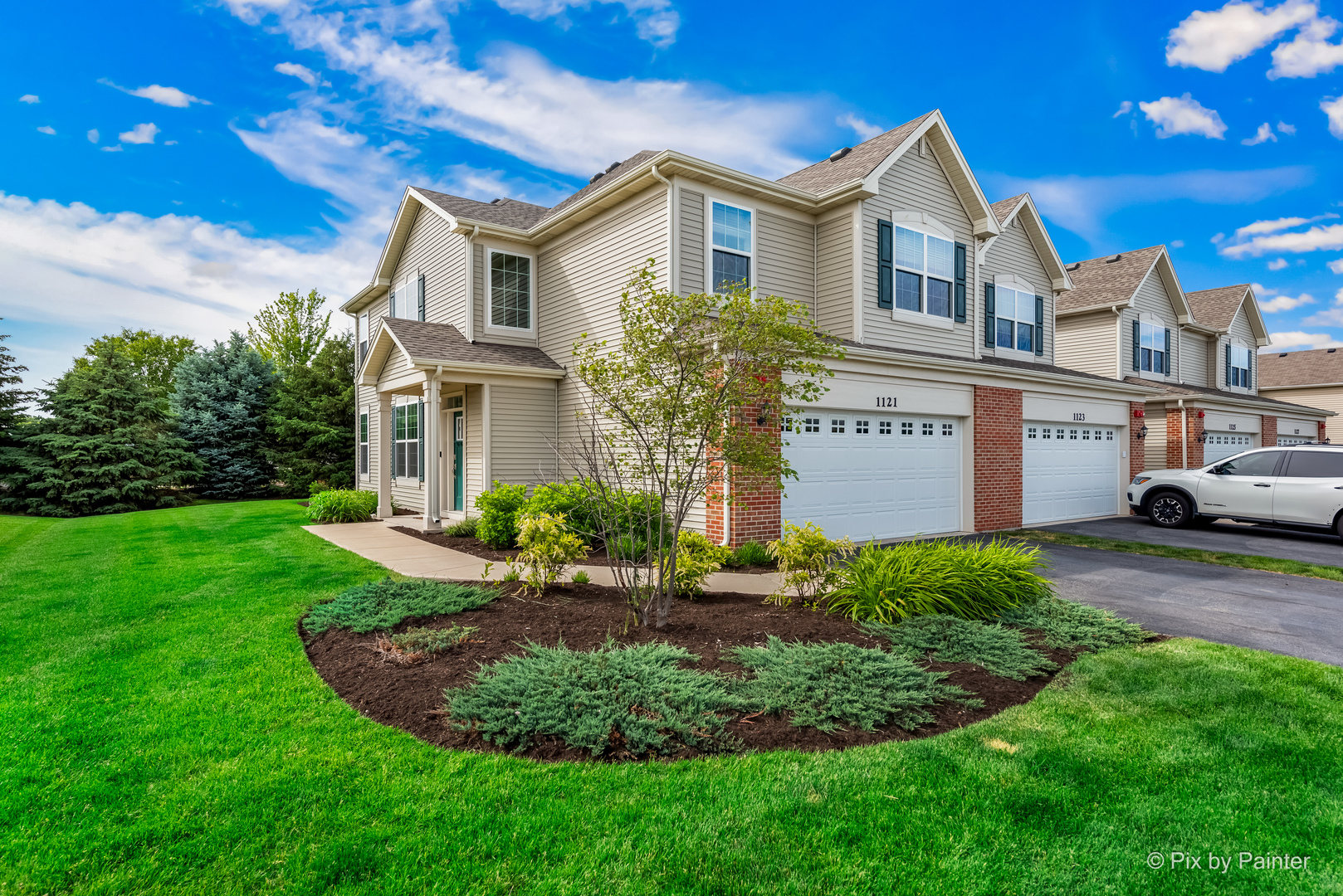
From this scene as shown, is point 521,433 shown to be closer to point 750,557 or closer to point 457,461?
point 457,461

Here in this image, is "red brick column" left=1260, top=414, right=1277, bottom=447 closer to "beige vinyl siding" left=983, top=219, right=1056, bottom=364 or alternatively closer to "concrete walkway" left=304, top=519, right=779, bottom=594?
"beige vinyl siding" left=983, top=219, right=1056, bottom=364

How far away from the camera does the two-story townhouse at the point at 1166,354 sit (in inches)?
709

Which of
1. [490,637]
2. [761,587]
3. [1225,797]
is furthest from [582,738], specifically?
[761,587]

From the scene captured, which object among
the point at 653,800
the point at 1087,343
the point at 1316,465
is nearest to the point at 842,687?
the point at 653,800

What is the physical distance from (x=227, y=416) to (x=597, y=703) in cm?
2438

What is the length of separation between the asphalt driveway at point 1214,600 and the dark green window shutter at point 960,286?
5764 millimetres

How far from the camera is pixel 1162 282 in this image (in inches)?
837

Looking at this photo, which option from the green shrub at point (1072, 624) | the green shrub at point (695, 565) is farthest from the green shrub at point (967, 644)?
the green shrub at point (695, 565)

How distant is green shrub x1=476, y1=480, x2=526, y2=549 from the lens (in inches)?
409

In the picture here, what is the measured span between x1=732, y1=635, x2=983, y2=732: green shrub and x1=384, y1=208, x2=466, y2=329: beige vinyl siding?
37.1 feet

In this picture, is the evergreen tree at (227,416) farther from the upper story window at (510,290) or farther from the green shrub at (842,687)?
the green shrub at (842,687)

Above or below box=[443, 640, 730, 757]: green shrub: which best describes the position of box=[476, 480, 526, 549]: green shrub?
above

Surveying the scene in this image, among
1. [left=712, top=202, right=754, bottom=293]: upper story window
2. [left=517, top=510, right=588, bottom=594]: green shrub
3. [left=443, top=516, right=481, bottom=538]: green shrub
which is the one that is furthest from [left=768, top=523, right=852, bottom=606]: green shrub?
[left=443, top=516, right=481, bottom=538]: green shrub

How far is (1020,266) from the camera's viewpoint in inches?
642
